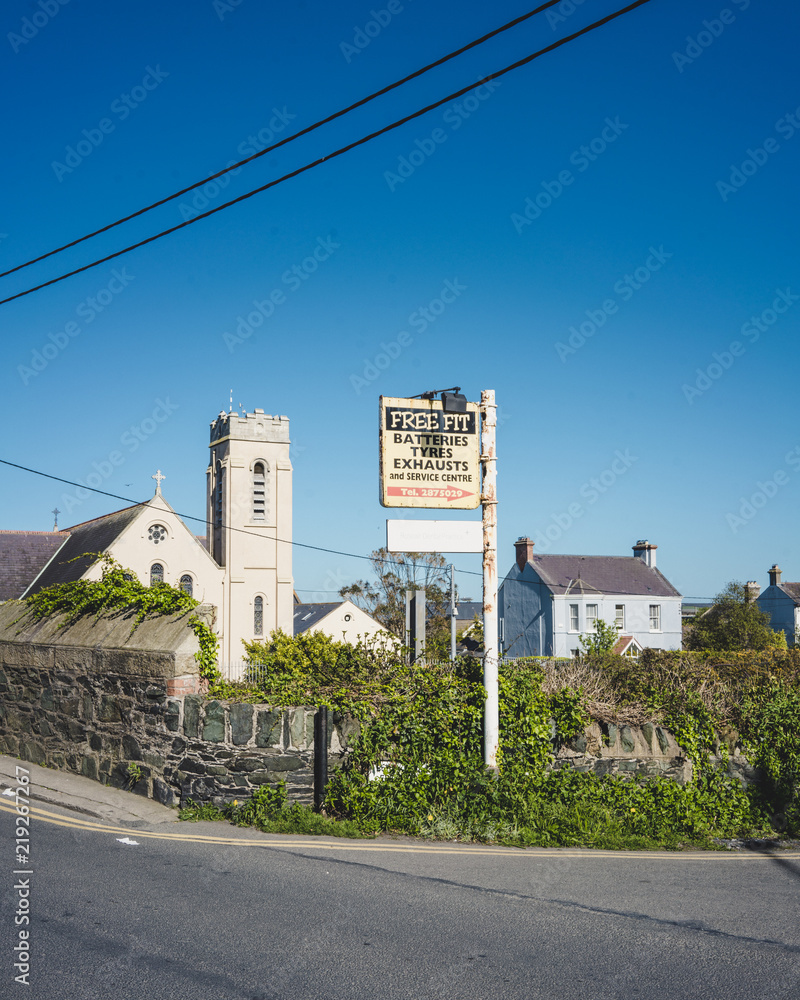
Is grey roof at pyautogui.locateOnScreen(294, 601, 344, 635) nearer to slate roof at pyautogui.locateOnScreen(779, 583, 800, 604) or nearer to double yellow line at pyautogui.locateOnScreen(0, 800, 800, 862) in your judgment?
slate roof at pyautogui.locateOnScreen(779, 583, 800, 604)

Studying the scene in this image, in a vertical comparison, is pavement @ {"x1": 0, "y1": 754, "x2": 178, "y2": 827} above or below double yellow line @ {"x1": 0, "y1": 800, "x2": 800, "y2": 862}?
above

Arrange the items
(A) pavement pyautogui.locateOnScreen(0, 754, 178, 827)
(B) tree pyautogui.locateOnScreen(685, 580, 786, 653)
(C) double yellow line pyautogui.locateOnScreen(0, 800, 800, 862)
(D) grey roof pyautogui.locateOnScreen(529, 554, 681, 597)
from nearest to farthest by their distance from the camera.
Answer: (C) double yellow line pyautogui.locateOnScreen(0, 800, 800, 862)
(A) pavement pyautogui.locateOnScreen(0, 754, 178, 827)
(B) tree pyautogui.locateOnScreen(685, 580, 786, 653)
(D) grey roof pyautogui.locateOnScreen(529, 554, 681, 597)

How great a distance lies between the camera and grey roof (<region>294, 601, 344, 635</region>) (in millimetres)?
53219

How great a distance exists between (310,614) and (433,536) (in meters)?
48.0

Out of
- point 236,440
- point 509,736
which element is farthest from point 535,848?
point 236,440

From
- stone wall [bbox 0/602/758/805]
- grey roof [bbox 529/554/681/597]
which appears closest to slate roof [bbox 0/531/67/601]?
grey roof [bbox 529/554/681/597]

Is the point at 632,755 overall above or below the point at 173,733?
below

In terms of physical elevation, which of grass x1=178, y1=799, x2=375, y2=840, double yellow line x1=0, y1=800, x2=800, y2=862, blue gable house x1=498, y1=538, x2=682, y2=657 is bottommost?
double yellow line x1=0, y1=800, x2=800, y2=862

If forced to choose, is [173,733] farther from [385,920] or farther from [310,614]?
[310,614]

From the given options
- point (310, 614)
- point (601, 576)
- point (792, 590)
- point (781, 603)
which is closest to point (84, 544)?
point (310, 614)

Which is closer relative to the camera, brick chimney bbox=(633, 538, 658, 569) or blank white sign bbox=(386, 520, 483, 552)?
blank white sign bbox=(386, 520, 483, 552)

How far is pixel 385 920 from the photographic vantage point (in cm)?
596

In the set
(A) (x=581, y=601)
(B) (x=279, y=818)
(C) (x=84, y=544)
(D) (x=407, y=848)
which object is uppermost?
(C) (x=84, y=544)

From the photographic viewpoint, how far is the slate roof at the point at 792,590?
58.3 m
